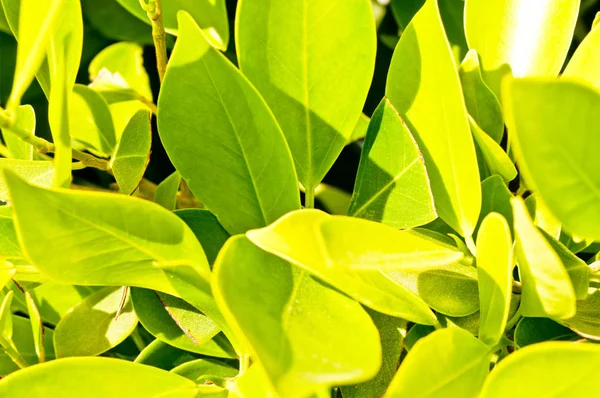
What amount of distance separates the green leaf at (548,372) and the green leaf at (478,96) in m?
0.24

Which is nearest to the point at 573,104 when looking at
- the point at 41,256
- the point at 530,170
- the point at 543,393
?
the point at 530,170

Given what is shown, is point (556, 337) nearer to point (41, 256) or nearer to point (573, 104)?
point (573, 104)

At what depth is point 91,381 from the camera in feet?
1.48

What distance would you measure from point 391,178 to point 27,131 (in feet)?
1.04

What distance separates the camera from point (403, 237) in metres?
0.39

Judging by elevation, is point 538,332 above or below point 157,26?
below

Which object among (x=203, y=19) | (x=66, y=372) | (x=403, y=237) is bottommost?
(x=66, y=372)

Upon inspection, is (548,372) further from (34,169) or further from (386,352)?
(34,169)

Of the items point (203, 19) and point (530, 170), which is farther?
point (203, 19)

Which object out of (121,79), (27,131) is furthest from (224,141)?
(121,79)

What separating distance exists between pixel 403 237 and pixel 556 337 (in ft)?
0.65

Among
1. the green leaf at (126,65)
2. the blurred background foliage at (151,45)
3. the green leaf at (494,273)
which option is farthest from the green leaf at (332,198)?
the green leaf at (494,273)

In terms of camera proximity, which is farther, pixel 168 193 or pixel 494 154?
pixel 168 193

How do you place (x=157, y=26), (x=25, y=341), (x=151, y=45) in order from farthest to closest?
(x=151, y=45)
(x=25, y=341)
(x=157, y=26)
